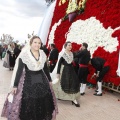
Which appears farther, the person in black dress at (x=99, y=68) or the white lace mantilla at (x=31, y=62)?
the person in black dress at (x=99, y=68)

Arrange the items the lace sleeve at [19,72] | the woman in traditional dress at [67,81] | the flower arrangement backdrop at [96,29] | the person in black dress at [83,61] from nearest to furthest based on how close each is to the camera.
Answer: the lace sleeve at [19,72] < the woman in traditional dress at [67,81] < the person in black dress at [83,61] < the flower arrangement backdrop at [96,29]

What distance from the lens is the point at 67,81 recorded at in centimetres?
530

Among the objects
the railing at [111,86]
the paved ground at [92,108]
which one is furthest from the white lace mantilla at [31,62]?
the railing at [111,86]

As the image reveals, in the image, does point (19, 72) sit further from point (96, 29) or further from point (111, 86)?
point (96, 29)

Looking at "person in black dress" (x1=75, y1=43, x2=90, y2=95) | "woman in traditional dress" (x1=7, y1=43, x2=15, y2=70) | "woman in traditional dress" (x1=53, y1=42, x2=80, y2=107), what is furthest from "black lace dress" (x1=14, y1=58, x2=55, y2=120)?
"woman in traditional dress" (x1=7, y1=43, x2=15, y2=70)

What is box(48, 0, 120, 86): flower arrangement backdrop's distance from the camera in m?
6.66

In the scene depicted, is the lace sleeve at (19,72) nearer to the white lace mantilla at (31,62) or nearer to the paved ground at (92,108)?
the white lace mantilla at (31,62)

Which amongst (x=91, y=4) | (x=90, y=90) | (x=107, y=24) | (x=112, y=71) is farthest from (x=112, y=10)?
(x=90, y=90)

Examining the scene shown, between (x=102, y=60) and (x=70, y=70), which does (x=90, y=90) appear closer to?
(x=102, y=60)

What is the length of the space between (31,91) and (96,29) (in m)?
5.11

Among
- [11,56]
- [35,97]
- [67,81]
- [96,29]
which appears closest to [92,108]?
[67,81]

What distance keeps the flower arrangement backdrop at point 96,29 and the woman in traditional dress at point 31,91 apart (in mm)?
3295

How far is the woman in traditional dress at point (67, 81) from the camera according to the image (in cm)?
529

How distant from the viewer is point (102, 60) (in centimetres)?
643
